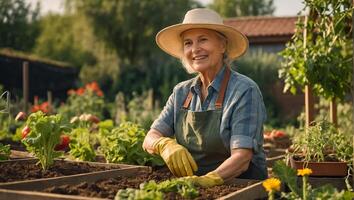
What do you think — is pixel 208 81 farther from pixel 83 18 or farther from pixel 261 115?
pixel 83 18

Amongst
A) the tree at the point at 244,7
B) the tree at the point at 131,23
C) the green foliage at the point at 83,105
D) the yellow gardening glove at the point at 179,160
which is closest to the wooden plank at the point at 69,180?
the yellow gardening glove at the point at 179,160

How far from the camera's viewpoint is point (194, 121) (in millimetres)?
2836

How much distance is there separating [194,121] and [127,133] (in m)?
0.80

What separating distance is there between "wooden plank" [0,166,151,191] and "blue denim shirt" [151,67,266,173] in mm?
360

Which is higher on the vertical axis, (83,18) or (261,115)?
(83,18)

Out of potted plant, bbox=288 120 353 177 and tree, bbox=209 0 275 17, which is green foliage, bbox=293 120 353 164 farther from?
tree, bbox=209 0 275 17

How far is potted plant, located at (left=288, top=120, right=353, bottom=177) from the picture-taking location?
2689 millimetres

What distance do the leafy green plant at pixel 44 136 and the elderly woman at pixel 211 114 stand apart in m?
0.49

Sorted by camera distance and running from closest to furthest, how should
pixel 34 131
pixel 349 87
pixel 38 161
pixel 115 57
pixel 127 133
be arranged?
pixel 34 131
pixel 38 161
pixel 127 133
pixel 349 87
pixel 115 57

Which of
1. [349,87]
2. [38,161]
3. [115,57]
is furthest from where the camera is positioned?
[115,57]

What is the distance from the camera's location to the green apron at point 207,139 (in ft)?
9.06

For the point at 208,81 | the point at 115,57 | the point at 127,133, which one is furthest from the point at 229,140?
the point at 115,57

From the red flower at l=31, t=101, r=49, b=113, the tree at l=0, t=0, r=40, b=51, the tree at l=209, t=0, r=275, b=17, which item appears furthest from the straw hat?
the tree at l=209, t=0, r=275, b=17

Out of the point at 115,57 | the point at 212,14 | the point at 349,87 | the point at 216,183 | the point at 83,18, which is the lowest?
the point at 216,183
